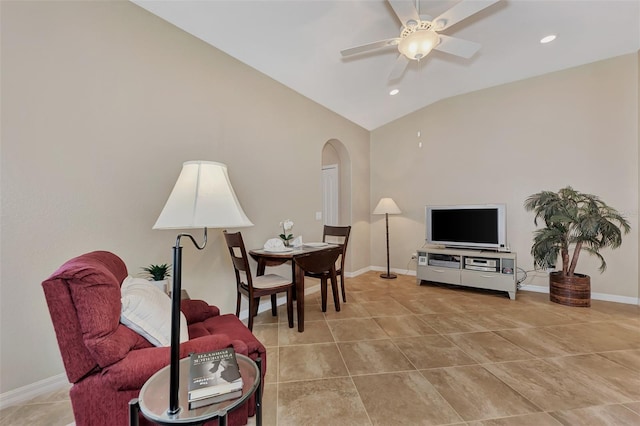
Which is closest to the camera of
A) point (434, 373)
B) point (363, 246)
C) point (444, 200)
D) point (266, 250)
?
Result: point (434, 373)

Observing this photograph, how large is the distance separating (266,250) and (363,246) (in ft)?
8.43

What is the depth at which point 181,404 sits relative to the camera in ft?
2.82

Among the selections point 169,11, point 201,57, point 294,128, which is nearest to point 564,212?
point 294,128

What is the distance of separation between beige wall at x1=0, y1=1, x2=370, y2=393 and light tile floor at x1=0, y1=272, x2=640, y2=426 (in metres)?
0.66

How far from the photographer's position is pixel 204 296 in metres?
2.50

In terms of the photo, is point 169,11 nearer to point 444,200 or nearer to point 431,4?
point 431,4

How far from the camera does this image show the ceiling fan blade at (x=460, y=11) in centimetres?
179

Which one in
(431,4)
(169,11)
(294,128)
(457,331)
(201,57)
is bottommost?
(457,331)

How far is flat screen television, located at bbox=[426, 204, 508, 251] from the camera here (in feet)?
11.9

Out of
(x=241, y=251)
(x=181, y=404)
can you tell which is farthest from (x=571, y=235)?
(x=181, y=404)

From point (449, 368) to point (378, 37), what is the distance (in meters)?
3.18

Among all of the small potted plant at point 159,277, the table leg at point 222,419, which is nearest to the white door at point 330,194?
the small potted plant at point 159,277

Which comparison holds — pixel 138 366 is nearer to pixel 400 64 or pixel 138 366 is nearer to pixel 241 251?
pixel 241 251

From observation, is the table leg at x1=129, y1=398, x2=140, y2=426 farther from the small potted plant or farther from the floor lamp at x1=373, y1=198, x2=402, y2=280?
the floor lamp at x1=373, y1=198, x2=402, y2=280
